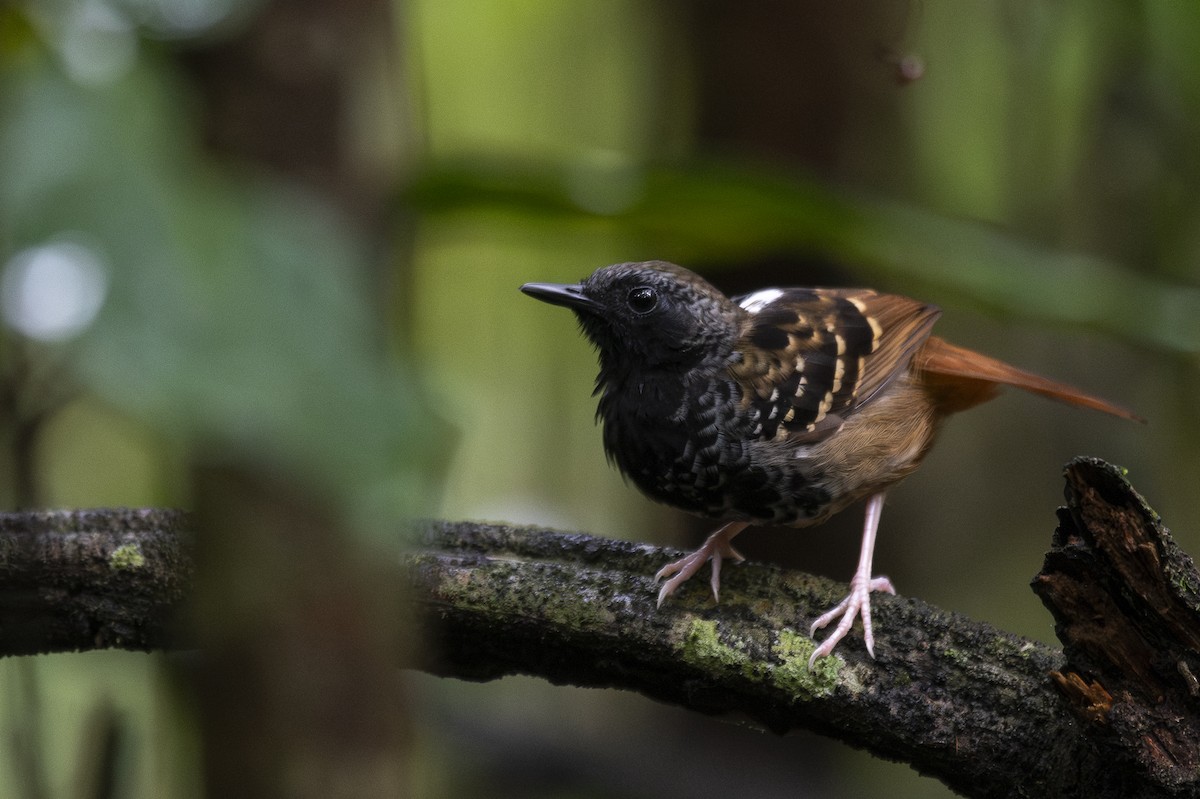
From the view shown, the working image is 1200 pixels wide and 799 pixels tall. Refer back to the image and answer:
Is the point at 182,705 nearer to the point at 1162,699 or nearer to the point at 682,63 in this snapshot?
the point at 1162,699

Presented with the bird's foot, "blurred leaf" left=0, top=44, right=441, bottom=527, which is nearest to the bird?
the bird's foot

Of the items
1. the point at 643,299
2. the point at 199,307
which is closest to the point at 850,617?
the point at 643,299

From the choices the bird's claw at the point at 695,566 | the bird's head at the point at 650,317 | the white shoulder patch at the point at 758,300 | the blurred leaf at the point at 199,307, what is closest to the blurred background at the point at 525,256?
the blurred leaf at the point at 199,307

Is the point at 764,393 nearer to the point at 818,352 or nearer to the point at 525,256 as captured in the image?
the point at 818,352

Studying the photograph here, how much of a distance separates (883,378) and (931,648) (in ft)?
4.63

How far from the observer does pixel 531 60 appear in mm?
8312

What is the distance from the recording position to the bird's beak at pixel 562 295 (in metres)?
3.66

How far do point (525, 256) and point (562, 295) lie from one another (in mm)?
5470

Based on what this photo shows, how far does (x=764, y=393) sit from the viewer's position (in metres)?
3.66

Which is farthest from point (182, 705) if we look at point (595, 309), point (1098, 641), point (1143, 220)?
point (1143, 220)

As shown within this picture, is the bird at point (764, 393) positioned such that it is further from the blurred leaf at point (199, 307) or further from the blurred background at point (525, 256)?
the blurred leaf at point (199, 307)

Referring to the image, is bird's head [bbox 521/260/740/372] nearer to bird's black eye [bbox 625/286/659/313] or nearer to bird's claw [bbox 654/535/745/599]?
bird's black eye [bbox 625/286/659/313]

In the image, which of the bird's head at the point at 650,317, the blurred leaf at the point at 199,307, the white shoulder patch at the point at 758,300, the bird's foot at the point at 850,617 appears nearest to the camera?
the blurred leaf at the point at 199,307

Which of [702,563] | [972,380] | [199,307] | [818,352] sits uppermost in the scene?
[199,307]
